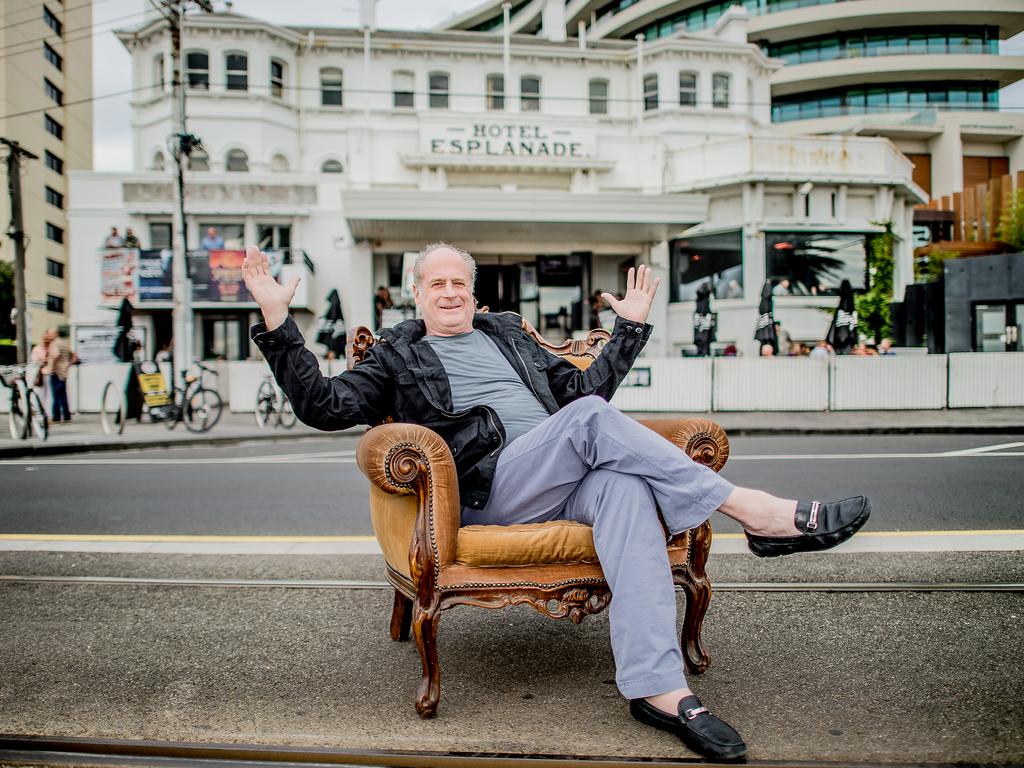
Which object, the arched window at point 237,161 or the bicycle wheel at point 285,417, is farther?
the arched window at point 237,161

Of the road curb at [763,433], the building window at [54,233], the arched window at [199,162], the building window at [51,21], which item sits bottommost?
the road curb at [763,433]

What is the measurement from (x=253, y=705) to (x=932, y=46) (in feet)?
188

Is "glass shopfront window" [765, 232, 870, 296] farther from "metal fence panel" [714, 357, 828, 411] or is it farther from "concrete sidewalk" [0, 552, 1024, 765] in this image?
"concrete sidewalk" [0, 552, 1024, 765]

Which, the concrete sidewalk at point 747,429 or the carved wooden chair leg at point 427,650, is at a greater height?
the carved wooden chair leg at point 427,650

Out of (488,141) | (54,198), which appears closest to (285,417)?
(488,141)

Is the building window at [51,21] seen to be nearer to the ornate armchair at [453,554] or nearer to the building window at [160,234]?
the building window at [160,234]

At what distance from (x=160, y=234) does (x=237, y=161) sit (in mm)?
5414

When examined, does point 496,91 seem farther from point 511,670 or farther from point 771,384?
point 511,670

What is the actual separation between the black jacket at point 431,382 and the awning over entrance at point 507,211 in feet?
56.4

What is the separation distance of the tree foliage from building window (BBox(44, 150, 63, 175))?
51.3 meters

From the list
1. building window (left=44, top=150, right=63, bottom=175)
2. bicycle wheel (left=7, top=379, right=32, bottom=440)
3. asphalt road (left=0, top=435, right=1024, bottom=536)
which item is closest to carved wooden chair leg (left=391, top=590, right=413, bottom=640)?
asphalt road (left=0, top=435, right=1024, bottom=536)

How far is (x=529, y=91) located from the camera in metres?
33.0

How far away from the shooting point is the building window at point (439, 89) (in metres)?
32.3

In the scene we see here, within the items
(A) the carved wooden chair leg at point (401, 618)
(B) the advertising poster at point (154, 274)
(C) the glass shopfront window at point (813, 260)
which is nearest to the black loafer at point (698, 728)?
(A) the carved wooden chair leg at point (401, 618)
